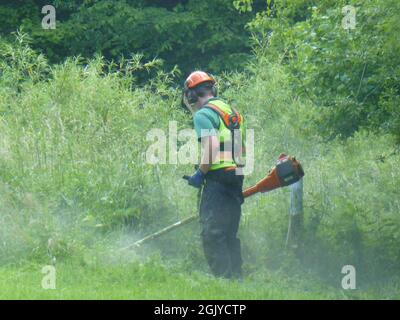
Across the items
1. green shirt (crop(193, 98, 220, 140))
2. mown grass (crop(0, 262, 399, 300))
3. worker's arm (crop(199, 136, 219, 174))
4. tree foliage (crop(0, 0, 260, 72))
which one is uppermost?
tree foliage (crop(0, 0, 260, 72))

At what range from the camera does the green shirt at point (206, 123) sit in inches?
394

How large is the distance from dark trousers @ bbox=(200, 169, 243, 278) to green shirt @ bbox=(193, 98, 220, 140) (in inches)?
17.9

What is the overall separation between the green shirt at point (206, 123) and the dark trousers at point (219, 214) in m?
0.45

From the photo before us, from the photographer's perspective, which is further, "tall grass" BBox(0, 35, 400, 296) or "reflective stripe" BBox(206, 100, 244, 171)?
"tall grass" BBox(0, 35, 400, 296)

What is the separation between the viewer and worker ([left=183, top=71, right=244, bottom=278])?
10.1 metres

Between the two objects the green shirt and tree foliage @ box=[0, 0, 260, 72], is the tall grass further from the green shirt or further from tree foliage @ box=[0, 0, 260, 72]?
tree foliage @ box=[0, 0, 260, 72]

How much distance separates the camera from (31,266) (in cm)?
1034

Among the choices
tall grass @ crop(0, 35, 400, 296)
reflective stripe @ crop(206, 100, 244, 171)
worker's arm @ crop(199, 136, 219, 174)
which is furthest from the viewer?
tall grass @ crop(0, 35, 400, 296)

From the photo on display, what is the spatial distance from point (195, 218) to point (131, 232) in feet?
3.46

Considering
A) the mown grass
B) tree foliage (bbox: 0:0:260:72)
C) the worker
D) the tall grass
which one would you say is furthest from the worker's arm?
tree foliage (bbox: 0:0:260:72)

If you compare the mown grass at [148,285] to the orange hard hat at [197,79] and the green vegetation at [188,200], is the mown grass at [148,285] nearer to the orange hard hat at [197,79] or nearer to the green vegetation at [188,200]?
the green vegetation at [188,200]

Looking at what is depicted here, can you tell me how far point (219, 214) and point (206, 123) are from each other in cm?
99

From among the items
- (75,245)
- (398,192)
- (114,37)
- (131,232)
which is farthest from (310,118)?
(114,37)

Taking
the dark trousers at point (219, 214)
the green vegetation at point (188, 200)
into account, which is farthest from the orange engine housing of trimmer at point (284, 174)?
the green vegetation at point (188, 200)
